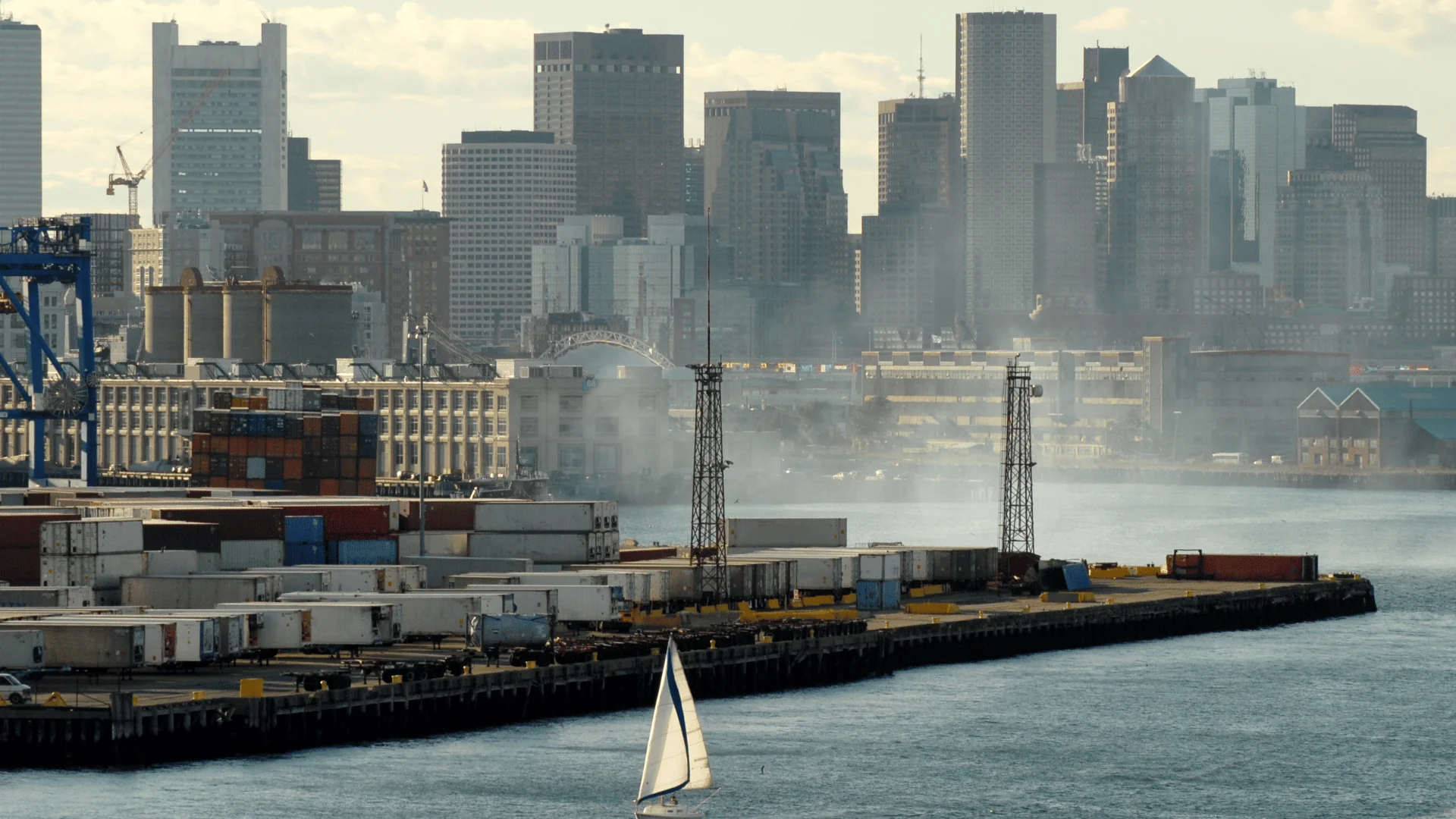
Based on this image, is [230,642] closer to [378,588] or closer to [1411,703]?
[378,588]

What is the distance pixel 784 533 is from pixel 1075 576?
12664 millimetres

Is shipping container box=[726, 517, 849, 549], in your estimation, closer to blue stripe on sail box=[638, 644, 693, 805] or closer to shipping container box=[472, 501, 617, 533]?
shipping container box=[472, 501, 617, 533]

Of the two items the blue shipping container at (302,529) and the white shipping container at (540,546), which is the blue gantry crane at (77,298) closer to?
the white shipping container at (540,546)

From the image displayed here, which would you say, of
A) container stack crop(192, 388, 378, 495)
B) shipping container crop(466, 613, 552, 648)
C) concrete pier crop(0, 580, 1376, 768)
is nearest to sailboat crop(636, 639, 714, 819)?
concrete pier crop(0, 580, 1376, 768)

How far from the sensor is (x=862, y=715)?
3159 inches

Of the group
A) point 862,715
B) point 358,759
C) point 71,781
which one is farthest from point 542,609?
point 71,781

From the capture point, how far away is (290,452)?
137m

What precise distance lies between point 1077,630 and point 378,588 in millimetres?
27084

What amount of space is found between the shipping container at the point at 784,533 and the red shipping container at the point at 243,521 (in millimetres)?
25143

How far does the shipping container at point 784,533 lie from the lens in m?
116

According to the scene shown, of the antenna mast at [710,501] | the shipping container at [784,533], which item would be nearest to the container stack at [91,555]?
the antenna mast at [710,501]

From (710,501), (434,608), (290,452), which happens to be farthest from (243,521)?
(290,452)

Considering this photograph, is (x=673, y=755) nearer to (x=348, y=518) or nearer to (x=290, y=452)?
(x=348, y=518)

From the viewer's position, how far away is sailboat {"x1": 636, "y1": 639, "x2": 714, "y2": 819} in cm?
5781
